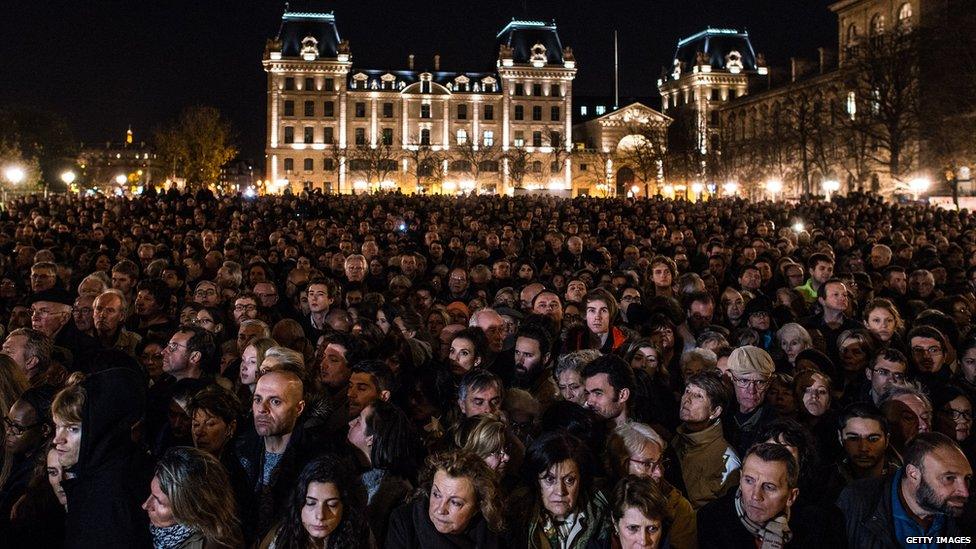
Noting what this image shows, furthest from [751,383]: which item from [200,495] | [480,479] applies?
[200,495]

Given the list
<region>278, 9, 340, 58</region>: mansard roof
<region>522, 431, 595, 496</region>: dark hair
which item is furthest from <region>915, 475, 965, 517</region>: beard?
<region>278, 9, 340, 58</region>: mansard roof

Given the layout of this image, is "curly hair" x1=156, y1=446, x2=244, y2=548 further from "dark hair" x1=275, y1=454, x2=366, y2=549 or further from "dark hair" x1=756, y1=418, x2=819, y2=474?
"dark hair" x1=756, y1=418, x2=819, y2=474

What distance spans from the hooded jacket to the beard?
364 centimetres

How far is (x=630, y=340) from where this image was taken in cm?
753

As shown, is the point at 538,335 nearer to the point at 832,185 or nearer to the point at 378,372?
the point at 378,372

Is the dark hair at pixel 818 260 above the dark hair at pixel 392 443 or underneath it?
above

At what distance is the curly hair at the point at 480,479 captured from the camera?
13.8 feet

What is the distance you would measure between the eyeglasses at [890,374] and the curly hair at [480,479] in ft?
10.8

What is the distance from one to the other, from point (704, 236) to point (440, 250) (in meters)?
6.05

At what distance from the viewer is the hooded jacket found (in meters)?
4.22

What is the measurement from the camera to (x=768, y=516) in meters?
4.23

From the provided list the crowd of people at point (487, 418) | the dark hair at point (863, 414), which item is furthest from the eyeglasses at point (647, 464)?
the dark hair at point (863, 414)

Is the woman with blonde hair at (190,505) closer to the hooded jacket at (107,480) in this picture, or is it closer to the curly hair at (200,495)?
the curly hair at (200,495)

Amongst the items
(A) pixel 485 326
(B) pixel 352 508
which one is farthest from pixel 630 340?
(B) pixel 352 508
